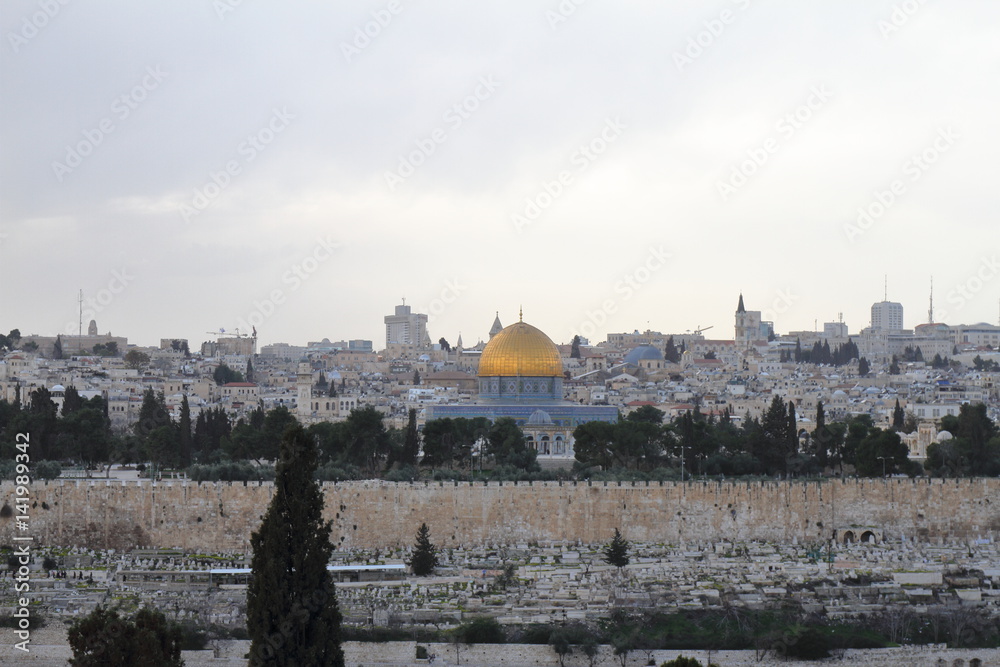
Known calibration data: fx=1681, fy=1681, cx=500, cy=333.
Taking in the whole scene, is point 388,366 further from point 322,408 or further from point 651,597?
point 651,597

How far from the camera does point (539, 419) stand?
5441 cm

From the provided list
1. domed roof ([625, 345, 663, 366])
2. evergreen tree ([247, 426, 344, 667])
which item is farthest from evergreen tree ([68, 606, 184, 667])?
domed roof ([625, 345, 663, 366])

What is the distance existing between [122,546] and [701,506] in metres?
12.0

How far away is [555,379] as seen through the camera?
187 ft

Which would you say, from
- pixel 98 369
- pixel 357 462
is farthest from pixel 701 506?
pixel 98 369

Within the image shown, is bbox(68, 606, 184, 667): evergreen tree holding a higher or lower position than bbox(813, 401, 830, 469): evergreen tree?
lower

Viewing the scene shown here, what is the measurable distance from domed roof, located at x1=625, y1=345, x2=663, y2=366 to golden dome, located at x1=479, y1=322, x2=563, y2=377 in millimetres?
48038

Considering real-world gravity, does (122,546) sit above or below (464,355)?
below

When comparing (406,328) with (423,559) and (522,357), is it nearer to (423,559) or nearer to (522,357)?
(522,357)

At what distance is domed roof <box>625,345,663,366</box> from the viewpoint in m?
106

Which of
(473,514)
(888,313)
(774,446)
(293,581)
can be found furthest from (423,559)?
(888,313)

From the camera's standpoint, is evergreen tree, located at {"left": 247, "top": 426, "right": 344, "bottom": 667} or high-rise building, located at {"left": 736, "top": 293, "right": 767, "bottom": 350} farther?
high-rise building, located at {"left": 736, "top": 293, "right": 767, "bottom": 350}

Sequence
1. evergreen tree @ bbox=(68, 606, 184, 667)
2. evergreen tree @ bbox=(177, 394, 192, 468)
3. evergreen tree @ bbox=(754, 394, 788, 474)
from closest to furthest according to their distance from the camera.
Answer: evergreen tree @ bbox=(68, 606, 184, 667) < evergreen tree @ bbox=(754, 394, 788, 474) < evergreen tree @ bbox=(177, 394, 192, 468)

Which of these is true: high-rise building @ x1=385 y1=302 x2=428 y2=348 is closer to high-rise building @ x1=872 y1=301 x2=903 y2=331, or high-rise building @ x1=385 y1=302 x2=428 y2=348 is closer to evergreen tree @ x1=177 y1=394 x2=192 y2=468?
high-rise building @ x1=872 y1=301 x2=903 y2=331
